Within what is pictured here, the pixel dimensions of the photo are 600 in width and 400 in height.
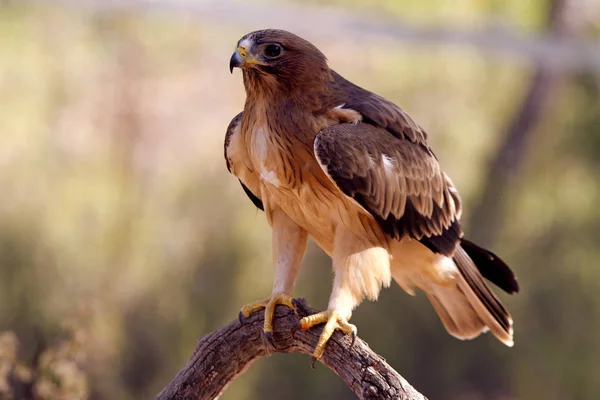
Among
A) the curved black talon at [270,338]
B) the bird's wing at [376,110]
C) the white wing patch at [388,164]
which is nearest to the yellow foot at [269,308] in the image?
the curved black talon at [270,338]

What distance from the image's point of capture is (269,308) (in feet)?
7.41

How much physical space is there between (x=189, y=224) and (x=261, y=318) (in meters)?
2.90

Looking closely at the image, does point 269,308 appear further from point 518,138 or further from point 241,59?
point 518,138

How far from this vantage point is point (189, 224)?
200 inches

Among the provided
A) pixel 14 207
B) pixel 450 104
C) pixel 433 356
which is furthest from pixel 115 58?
pixel 433 356

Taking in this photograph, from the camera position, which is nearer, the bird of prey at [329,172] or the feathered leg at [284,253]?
the bird of prey at [329,172]

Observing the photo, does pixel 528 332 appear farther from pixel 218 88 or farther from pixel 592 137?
pixel 218 88

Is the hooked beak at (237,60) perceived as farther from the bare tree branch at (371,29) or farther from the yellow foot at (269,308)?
the bare tree branch at (371,29)

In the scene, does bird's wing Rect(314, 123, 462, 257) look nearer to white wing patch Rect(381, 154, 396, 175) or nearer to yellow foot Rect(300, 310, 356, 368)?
white wing patch Rect(381, 154, 396, 175)

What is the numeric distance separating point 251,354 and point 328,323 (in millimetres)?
223

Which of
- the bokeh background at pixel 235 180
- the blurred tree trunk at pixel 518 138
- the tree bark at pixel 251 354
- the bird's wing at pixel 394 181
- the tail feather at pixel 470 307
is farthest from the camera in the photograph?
the blurred tree trunk at pixel 518 138

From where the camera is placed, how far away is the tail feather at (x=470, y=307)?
270cm

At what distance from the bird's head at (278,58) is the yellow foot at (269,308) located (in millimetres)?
594

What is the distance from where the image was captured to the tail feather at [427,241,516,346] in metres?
2.70
